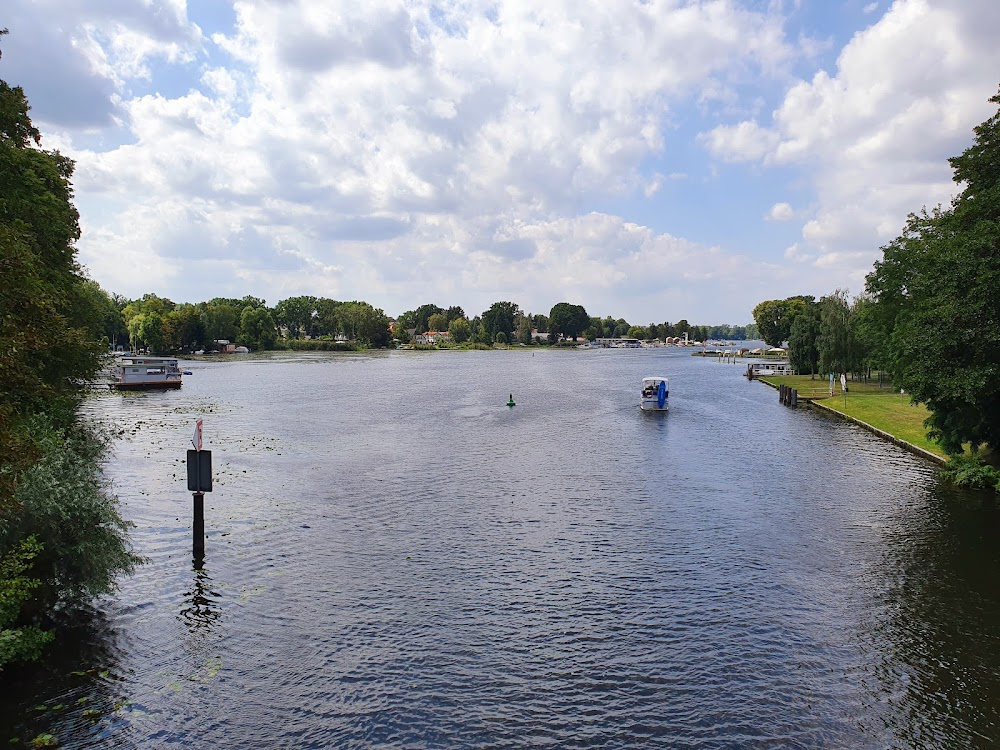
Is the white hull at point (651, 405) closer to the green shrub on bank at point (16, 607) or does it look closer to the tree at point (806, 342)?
the tree at point (806, 342)

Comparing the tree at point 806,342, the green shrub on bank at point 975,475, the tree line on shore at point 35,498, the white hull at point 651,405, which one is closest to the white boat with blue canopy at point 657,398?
the white hull at point 651,405

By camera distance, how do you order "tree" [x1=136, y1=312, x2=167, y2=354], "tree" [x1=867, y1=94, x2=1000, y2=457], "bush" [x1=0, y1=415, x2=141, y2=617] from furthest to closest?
"tree" [x1=136, y1=312, x2=167, y2=354] → "tree" [x1=867, y1=94, x2=1000, y2=457] → "bush" [x1=0, y1=415, x2=141, y2=617]

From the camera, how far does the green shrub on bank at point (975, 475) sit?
3478 cm

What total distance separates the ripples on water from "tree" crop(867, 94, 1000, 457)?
3.96 m

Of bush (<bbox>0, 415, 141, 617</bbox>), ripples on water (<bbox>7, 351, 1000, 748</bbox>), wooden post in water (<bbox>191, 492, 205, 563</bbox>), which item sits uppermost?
bush (<bbox>0, 415, 141, 617</bbox>)

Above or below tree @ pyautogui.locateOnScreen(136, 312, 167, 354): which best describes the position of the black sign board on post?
below

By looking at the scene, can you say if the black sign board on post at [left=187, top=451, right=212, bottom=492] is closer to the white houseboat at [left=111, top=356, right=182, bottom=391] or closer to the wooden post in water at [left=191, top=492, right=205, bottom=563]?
the wooden post in water at [left=191, top=492, right=205, bottom=563]

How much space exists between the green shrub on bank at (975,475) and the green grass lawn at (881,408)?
11.1 feet

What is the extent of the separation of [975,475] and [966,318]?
8.48 m

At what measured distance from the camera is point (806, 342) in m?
97.4

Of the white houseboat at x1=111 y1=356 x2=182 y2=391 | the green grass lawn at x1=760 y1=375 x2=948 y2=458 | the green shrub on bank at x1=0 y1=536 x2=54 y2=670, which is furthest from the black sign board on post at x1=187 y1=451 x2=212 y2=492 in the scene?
the white houseboat at x1=111 y1=356 x2=182 y2=391

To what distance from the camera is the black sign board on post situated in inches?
928

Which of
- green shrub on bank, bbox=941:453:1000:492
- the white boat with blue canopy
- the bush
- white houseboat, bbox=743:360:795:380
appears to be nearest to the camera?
the bush

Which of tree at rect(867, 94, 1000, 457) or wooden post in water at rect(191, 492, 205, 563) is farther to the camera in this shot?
tree at rect(867, 94, 1000, 457)
